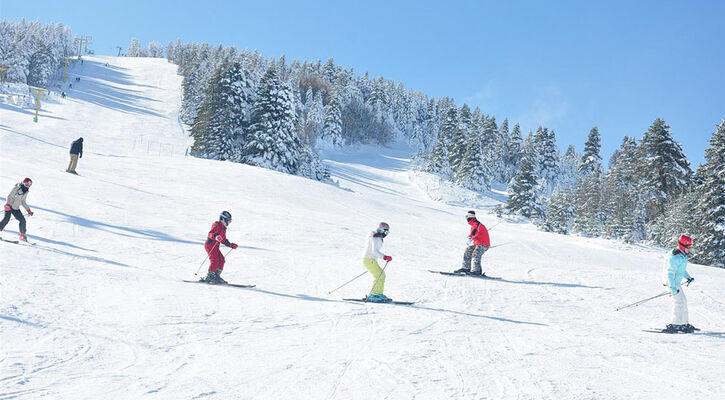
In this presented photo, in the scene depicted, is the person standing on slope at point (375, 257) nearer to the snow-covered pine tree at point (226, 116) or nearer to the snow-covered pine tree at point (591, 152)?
the snow-covered pine tree at point (226, 116)

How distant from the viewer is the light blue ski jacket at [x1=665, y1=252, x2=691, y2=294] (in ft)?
26.5

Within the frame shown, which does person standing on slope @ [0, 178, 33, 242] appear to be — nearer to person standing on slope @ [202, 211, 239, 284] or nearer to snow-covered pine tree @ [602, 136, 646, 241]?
person standing on slope @ [202, 211, 239, 284]

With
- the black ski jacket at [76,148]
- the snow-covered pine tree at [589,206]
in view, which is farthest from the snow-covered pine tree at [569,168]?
the black ski jacket at [76,148]

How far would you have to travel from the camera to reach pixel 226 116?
40.4 m

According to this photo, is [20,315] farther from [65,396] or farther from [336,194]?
[336,194]

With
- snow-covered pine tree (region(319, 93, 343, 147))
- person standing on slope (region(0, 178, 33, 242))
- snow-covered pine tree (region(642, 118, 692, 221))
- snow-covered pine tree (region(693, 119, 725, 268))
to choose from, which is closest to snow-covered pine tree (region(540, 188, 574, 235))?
snow-covered pine tree (region(642, 118, 692, 221))

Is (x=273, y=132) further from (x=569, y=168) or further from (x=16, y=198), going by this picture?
(x=569, y=168)


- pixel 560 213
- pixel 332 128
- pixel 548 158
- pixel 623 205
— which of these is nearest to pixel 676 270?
pixel 560 213

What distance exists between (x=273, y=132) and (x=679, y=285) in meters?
33.7

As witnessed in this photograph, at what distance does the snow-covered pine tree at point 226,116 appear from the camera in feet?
131

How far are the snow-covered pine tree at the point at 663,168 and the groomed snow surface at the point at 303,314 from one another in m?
27.1

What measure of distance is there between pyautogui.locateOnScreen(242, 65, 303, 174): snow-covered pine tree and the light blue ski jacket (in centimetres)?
3232

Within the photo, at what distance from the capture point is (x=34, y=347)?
489cm

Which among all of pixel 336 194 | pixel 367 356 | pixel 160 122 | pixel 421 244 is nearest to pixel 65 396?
pixel 367 356
